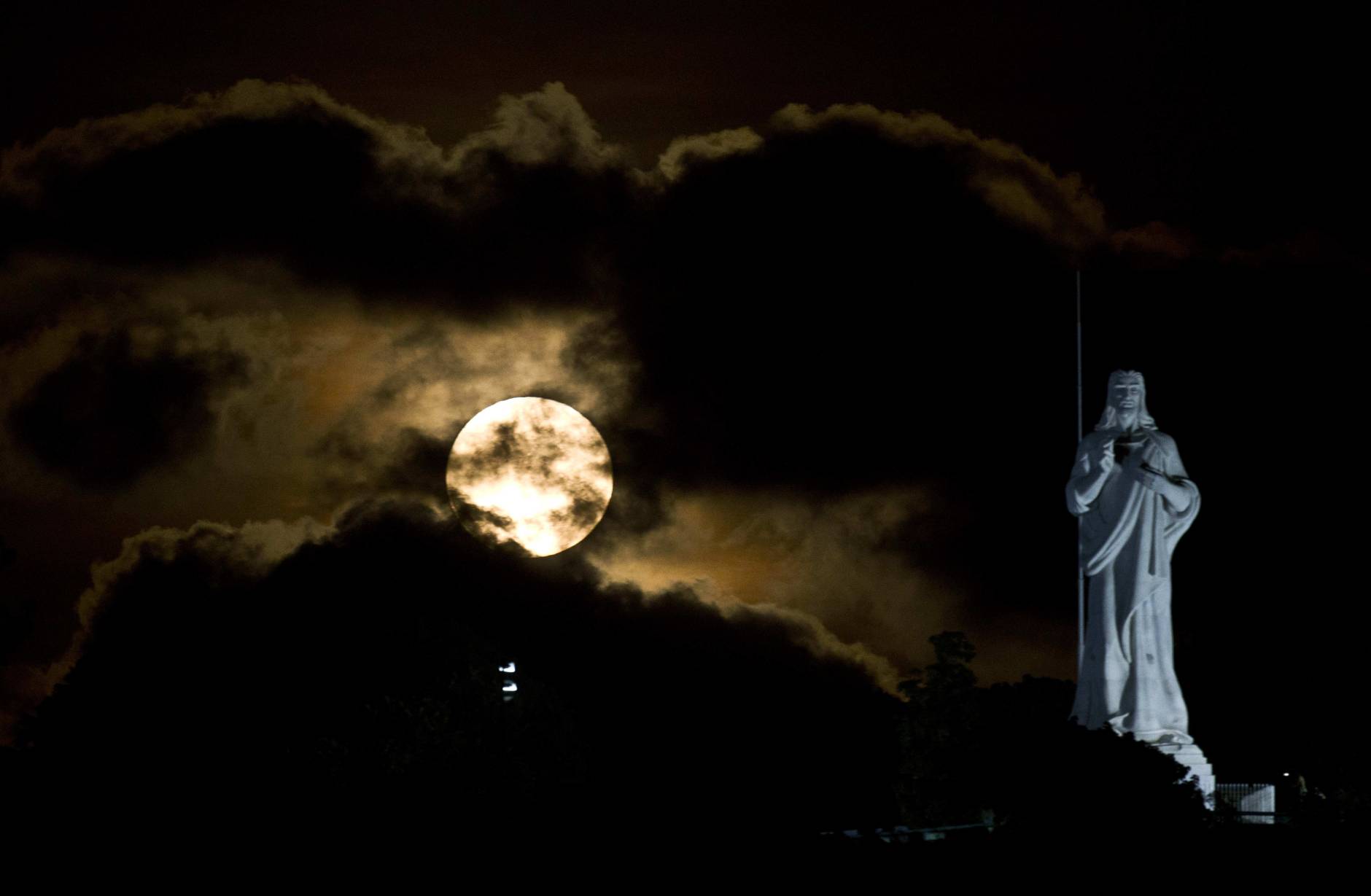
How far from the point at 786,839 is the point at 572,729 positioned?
1400 inches

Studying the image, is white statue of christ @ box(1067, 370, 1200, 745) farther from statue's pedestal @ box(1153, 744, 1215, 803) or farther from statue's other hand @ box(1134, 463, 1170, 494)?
statue's pedestal @ box(1153, 744, 1215, 803)

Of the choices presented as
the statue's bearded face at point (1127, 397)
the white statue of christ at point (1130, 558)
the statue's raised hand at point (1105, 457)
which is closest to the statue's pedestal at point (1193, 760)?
the white statue of christ at point (1130, 558)

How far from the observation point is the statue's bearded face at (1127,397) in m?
33.0

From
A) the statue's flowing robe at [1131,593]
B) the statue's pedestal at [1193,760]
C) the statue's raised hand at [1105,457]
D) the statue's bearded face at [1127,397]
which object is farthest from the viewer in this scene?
the statue's bearded face at [1127,397]

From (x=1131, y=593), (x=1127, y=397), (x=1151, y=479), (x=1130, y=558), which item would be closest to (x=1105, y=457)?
(x=1151, y=479)

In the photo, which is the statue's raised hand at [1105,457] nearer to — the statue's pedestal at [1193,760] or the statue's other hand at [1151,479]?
the statue's other hand at [1151,479]

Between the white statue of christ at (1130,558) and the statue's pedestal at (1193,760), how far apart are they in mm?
203

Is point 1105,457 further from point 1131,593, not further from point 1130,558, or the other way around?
point 1131,593

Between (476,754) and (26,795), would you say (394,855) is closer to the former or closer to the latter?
(26,795)

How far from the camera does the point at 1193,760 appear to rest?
32.2 meters

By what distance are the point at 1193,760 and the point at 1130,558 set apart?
116 inches

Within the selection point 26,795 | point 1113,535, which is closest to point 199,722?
point 1113,535

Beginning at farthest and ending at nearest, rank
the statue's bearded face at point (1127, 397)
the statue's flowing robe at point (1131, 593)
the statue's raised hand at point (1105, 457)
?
the statue's bearded face at point (1127, 397), the statue's raised hand at point (1105, 457), the statue's flowing robe at point (1131, 593)

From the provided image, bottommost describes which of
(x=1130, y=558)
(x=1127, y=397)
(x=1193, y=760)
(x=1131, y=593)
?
(x=1193, y=760)
